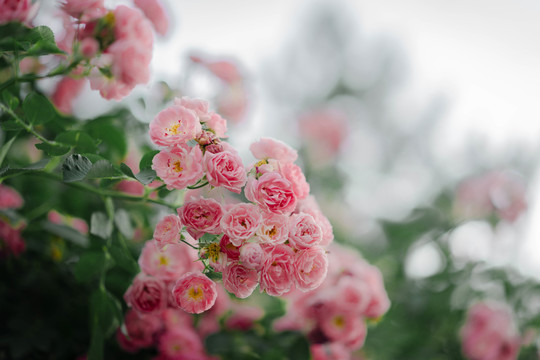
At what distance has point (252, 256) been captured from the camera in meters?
0.50

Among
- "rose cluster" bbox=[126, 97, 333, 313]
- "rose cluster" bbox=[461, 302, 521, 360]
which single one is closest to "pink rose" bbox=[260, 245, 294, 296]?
"rose cluster" bbox=[126, 97, 333, 313]

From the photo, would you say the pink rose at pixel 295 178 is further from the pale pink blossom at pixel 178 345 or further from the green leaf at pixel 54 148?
the pale pink blossom at pixel 178 345

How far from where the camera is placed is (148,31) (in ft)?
1.99

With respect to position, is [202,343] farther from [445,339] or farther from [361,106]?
[361,106]

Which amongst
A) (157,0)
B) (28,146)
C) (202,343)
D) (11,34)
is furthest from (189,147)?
(28,146)

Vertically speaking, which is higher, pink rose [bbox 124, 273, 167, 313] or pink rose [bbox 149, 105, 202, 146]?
pink rose [bbox 149, 105, 202, 146]

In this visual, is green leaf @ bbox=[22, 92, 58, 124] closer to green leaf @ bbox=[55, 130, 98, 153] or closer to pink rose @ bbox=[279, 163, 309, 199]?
green leaf @ bbox=[55, 130, 98, 153]

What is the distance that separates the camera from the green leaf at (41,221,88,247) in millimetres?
799

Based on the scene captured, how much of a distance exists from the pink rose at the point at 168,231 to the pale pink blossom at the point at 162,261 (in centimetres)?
11

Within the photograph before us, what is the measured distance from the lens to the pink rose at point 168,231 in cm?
51

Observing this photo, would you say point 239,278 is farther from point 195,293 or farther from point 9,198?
point 9,198

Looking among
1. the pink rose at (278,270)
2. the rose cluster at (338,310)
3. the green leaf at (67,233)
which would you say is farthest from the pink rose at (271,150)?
the green leaf at (67,233)

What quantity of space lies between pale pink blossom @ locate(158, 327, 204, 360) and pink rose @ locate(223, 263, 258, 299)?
1.14 feet

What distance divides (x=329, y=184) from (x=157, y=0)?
1.14 m
